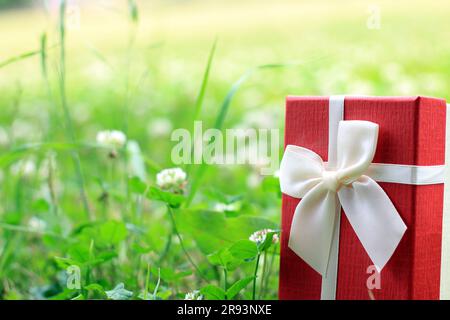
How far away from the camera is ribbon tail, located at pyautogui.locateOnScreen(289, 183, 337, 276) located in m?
0.69

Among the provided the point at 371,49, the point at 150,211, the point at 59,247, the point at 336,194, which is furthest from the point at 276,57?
the point at 336,194

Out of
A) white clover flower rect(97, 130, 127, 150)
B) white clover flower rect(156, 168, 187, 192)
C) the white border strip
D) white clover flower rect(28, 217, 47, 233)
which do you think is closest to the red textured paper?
the white border strip

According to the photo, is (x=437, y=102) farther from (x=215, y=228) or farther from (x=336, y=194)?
(x=215, y=228)

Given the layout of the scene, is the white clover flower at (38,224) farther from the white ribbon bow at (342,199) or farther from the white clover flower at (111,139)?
the white ribbon bow at (342,199)

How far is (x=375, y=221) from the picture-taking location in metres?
0.66

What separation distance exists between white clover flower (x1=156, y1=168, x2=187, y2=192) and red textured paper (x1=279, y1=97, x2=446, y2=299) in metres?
0.20

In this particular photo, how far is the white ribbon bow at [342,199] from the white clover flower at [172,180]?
0.17m

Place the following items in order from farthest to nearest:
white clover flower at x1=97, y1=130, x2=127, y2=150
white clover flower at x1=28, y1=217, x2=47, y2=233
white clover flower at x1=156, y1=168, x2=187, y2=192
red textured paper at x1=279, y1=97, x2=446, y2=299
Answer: white clover flower at x1=28, y1=217, x2=47, y2=233 → white clover flower at x1=97, y1=130, x2=127, y2=150 → white clover flower at x1=156, y1=168, x2=187, y2=192 → red textured paper at x1=279, y1=97, x2=446, y2=299

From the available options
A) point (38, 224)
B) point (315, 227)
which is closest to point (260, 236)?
point (315, 227)

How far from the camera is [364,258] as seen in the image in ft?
2.21

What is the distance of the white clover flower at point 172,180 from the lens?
85 centimetres

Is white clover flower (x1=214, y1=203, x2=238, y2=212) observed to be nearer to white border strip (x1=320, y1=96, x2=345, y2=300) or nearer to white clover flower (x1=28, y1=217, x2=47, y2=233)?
white border strip (x1=320, y1=96, x2=345, y2=300)

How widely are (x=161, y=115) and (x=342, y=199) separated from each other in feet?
5.43
